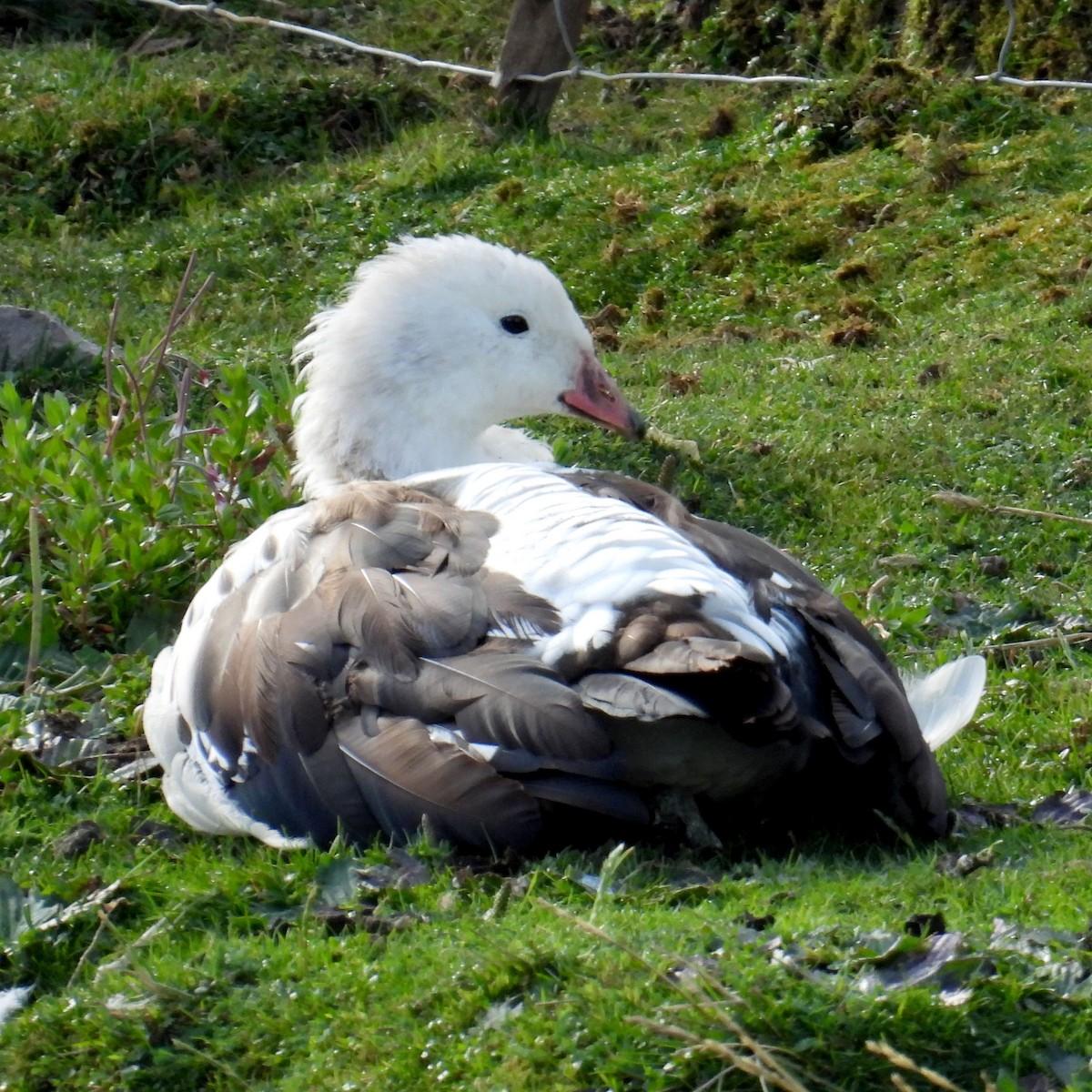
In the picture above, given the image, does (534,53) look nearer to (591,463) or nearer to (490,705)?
(591,463)

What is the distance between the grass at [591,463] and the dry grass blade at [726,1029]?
0.01m

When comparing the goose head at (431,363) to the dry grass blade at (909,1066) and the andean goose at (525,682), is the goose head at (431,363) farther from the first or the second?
the dry grass blade at (909,1066)

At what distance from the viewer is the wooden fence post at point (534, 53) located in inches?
380

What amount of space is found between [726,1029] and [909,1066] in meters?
0.30

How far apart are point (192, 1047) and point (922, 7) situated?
26.1 ft

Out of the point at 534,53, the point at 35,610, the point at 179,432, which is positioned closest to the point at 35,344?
the point at 179,432

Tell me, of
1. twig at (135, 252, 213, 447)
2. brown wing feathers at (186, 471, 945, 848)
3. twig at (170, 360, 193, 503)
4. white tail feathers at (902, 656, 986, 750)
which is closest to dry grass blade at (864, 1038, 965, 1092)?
brown wing feathers at (186, 471, 945, 848)

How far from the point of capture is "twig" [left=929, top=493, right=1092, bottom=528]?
527cm

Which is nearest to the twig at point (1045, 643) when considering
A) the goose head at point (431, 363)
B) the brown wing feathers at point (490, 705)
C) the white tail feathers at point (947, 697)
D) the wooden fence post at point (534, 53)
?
the white tail feathers at point (947, 697)

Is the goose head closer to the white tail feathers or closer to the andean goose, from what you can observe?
the andean goose

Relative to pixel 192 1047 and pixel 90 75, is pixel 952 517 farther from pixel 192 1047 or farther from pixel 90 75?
pixel 90 75

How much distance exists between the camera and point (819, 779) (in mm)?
3617

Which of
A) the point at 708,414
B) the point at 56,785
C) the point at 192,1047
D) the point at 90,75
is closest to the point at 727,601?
the point at 192,1047

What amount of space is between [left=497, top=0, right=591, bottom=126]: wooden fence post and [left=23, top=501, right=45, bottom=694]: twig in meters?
5.69
